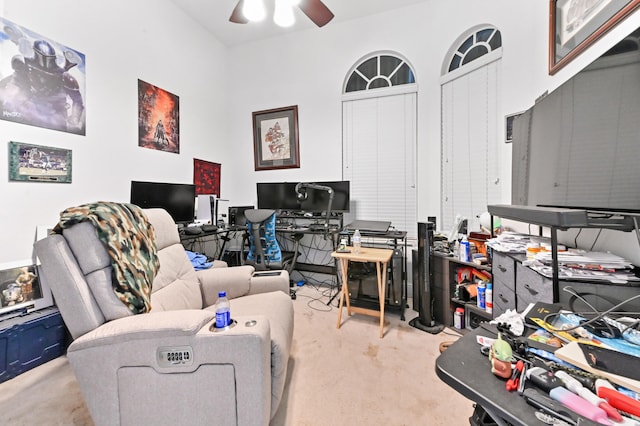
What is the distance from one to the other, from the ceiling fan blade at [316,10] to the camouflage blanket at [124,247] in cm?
197

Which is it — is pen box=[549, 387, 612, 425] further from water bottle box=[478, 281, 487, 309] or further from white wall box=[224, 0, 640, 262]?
white wall box=[224, 0, 640, 262]

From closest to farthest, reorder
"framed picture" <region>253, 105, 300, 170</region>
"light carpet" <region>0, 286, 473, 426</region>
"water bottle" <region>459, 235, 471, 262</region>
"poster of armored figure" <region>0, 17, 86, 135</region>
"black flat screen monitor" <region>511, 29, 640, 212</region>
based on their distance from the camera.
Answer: "black flat screen monitor" <region>511, 29, 640, 212</region>, "light carpet" <region>0, 286, 473, 426</region>, "poster of armored figure" <region>0, 17, 86, 135</region>, "water bottle" <region>459, 235, 471, 262</region>, "framed picture" <region>253, 105, 300, 170</region>

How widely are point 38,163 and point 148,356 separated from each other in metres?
2.08

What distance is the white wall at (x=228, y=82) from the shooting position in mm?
2010

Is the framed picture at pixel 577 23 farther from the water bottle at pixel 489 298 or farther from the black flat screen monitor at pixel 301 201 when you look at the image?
the black flat screen monitor at pixel 301 201

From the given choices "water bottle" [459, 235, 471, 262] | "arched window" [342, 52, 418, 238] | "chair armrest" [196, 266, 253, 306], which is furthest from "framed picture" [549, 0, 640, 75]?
"chair armrest" [196, 266, 253, 306]

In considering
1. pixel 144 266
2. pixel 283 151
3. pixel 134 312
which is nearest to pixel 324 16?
pixel 283 151

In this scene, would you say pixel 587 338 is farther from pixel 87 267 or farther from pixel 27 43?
pixel 27 43

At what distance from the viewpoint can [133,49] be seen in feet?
8.92

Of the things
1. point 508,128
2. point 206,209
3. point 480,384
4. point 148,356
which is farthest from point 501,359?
point 206,209

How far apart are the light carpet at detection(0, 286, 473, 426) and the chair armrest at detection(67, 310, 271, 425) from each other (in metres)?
0.52

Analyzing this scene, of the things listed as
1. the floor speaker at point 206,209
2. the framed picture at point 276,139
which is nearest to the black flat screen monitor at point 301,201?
the framed picture at point 276,139

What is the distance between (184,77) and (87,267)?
3.09m

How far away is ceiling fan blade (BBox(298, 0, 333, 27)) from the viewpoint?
201 centimetres
